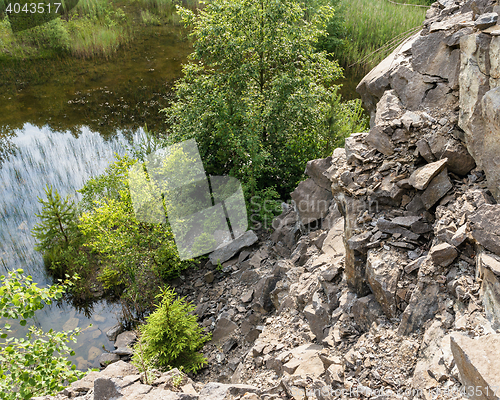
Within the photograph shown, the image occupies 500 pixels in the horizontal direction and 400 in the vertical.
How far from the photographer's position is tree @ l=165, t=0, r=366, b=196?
10.1m

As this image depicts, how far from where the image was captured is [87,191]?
33.4 ft

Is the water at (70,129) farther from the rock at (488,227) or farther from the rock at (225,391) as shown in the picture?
the rock at (488,227)

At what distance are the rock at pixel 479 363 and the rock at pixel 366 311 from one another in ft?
5.17

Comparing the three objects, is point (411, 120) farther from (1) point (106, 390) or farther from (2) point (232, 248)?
(2) point (232, 248)

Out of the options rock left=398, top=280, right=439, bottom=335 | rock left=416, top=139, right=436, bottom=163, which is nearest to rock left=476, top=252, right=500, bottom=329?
rock left=398, top=280, right=439, bottom=335

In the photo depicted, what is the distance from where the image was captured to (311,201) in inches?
318

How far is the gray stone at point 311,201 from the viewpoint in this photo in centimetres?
789

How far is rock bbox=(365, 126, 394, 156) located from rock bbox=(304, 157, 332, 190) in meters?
2.35

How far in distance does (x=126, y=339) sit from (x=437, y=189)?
780cm

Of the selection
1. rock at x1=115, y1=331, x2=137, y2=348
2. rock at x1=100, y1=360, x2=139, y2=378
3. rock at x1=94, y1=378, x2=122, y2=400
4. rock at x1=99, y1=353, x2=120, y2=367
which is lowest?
rock at x1=99, y1=353, x2=120, y2=367

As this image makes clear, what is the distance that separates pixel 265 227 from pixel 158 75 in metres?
14.3

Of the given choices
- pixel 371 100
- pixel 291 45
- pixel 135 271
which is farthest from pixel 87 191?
pixel 371 100

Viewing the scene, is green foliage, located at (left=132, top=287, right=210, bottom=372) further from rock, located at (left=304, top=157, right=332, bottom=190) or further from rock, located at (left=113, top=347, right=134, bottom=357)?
rock, located at (left=304, top=157, right=332, bottom=190)

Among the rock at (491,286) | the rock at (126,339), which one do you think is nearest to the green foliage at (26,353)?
the rock at (126,339)
